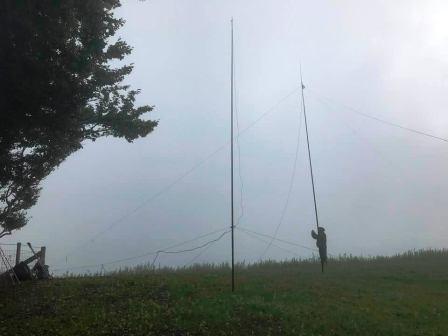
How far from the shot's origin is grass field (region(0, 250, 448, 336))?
43.4ft

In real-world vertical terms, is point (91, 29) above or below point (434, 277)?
above

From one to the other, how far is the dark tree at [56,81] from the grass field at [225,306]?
18.0 feet

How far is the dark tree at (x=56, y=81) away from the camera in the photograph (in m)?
14.5

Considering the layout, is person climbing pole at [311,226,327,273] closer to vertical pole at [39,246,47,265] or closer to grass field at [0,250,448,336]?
grass field at [0,250,448,336]

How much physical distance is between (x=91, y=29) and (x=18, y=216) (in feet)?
35.8

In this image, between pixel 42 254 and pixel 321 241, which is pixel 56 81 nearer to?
pixel 42 254

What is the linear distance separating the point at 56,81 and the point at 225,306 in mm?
8828

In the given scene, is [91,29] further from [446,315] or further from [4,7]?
[446,315]

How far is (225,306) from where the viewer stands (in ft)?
49.2

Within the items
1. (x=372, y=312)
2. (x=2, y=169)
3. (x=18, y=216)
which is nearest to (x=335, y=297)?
(x=372, y=312)

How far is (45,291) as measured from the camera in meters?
17.3

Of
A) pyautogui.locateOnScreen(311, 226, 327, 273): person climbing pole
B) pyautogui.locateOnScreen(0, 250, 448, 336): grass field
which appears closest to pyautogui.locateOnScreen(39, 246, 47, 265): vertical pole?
pyautogui.locateOnScreen(0, 250, 448, 336): grass field

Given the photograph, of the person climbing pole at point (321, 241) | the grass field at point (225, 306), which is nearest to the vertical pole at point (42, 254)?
the grass field at point (225, 306)

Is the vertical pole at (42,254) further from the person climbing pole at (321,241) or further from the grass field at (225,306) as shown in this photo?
the person climbing pole at (321,241)
